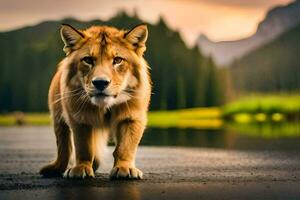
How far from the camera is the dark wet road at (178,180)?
32.3 ft

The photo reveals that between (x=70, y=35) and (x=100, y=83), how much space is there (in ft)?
3.55

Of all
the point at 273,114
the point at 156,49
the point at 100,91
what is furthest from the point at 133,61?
the point at 156,49

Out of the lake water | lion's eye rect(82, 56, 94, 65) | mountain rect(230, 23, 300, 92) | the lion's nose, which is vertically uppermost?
lion's eye rect(82, 56, 94, 65)

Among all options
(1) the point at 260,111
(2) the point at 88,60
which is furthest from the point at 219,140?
(1) the point at 260,111

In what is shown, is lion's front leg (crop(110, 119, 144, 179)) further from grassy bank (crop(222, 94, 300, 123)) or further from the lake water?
grassy bank (crop(222, 94, 300, 123))

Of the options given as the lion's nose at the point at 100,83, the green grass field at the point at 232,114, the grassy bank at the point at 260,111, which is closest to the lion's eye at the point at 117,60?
the lion's nose at the point at 100,83

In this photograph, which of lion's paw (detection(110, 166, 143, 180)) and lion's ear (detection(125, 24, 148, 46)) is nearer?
lion's paw (detection(110, 166, 143, 180))

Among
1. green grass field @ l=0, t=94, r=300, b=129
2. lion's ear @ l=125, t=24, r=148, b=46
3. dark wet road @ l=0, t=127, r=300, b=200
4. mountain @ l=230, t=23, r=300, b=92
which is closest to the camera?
dark wet road @ l=0, t=127, r=300, b=200

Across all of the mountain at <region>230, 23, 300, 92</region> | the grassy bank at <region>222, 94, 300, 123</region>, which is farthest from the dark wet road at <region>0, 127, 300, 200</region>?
the mountain at <region>230, 23, 300, 92</region>

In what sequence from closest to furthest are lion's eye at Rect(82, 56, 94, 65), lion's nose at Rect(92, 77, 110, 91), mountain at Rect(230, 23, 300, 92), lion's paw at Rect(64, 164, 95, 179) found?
lion's nose at Rect(92, 77, 110, 91), lion's eye at Rect(82, 56, 94, 65), lion's paw at Rect(64, 164, 95, 179), mountain at Rect(230, 23, 300, 92)

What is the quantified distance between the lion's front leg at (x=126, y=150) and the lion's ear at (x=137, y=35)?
3.45ft

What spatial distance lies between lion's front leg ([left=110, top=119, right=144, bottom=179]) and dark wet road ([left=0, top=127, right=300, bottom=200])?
0.17 meters

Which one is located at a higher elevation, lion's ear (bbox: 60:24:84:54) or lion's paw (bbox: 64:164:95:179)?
lion's ear (bbox: 60:24:84:54)

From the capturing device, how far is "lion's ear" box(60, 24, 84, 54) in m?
11.2
